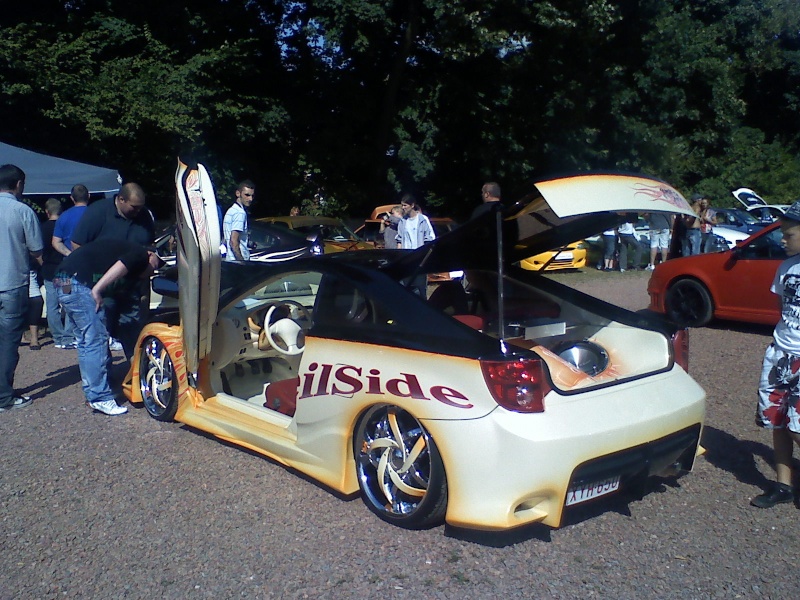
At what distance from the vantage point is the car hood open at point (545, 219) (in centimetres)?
376

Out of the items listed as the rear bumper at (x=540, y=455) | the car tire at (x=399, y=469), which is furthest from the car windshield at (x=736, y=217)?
the car tire at (x=399, y=469)

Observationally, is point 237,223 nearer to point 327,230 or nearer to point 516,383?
point 327,230

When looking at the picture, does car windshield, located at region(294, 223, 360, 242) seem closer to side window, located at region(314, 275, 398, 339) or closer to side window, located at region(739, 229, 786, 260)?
side window, located at region(739, 229, 786, 260)

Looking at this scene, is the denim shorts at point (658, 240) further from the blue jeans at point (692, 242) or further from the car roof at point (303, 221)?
the car roof at point (303, 221)

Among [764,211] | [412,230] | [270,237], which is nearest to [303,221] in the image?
[270,237]

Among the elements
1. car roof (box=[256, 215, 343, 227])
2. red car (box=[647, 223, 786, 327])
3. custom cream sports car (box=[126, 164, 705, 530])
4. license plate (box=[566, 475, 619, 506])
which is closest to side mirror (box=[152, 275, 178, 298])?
custom cream sports car (box=[126, 164, 705, 530])

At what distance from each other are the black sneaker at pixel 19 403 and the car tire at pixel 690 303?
731 centimetres

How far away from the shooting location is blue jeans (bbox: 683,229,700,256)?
14.9m

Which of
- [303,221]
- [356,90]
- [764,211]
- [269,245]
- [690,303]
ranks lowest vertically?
[764,211]

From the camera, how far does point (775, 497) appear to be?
4391mm

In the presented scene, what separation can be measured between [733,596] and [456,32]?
734 inches

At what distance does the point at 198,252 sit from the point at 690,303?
7.16 metres

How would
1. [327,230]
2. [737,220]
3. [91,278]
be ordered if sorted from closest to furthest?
[91,278] → [327,230] → [737,220]

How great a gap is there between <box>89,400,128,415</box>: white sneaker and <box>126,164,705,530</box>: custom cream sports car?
2.28 feet
